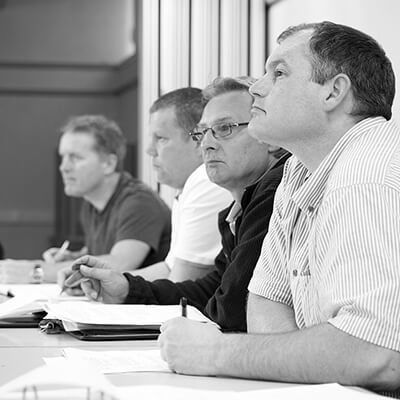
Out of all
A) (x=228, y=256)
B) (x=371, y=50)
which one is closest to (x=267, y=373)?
(x=371, y=50)

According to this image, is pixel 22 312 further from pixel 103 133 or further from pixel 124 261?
pixel 103 133

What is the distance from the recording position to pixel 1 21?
950 cm

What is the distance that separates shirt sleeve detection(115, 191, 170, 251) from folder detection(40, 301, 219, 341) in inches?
63.5

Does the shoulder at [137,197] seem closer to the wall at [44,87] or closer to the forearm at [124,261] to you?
the forearm at [124,261]

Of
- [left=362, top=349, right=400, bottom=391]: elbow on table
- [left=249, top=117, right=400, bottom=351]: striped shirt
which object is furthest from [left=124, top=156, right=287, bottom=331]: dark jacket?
[left=362, top=349, right=400, bottom=391]: elbow on table

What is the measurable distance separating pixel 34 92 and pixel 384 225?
856 centimetres

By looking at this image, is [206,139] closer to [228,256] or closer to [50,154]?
[228,256]

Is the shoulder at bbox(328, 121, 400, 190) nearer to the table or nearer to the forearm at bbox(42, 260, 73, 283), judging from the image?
the table

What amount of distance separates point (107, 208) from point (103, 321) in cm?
215

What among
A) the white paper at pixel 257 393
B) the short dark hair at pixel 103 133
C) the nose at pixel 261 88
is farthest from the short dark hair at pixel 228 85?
the short dark hair at pixel 103 133

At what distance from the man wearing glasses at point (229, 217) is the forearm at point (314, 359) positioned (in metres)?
0.67

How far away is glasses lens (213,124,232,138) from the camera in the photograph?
2450 mm

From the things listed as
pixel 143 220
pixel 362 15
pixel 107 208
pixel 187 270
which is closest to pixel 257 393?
pixel 187 270

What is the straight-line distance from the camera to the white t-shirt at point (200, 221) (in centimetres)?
282
